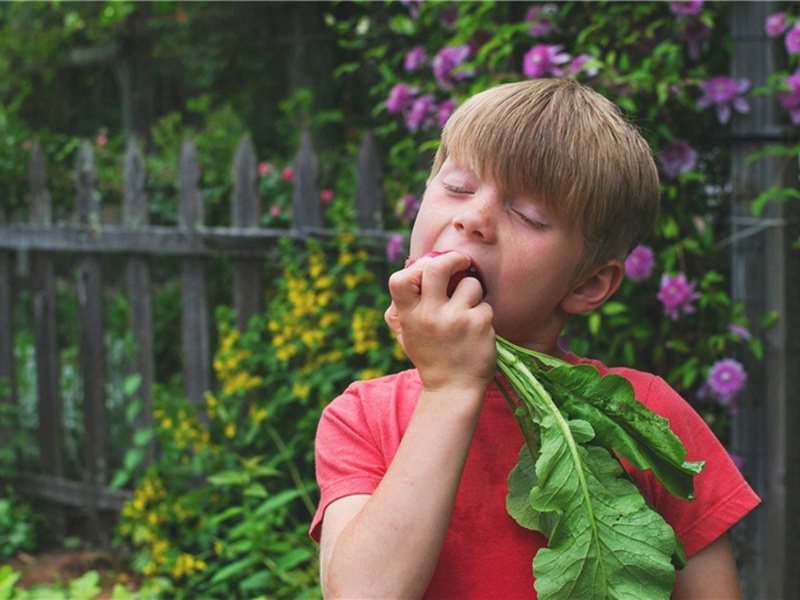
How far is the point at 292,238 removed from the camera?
11.3ft

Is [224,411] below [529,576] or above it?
below

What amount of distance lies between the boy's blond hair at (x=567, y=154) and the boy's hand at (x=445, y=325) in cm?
17

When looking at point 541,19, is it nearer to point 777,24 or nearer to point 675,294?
point 777,24

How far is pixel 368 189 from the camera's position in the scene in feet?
11.0

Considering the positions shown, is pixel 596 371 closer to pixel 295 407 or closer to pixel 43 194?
pixel 295 407

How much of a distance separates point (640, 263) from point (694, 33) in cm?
73

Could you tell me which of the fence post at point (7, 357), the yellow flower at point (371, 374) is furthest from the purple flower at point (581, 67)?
the fence post at point (7, 357)

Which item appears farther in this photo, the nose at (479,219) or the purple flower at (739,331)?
the purple flower at (739,331)

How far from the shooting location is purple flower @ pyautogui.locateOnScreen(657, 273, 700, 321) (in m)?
2.63

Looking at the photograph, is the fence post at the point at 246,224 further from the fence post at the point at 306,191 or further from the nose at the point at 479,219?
the nose at the point at 479,219

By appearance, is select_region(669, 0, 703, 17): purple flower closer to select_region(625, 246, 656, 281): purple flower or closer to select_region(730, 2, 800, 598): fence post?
select_region(730, 2, 800, 598): fence post

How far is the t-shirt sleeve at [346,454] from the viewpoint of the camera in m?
1.30

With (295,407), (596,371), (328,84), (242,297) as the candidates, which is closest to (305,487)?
(295,407)

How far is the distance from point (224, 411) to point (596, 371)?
2.29 meters
